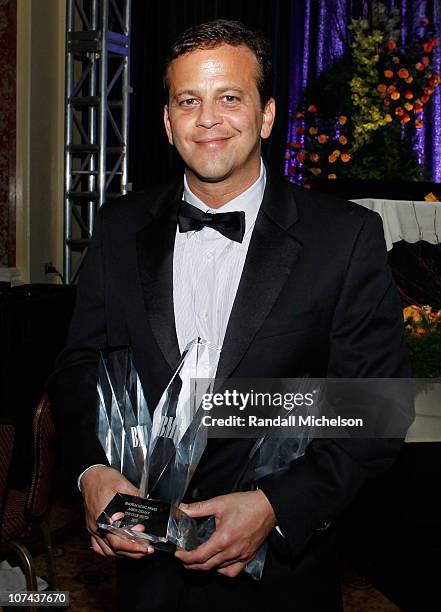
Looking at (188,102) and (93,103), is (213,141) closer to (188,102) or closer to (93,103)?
(188,102)

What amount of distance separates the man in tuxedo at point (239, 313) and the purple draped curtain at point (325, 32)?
7763mm

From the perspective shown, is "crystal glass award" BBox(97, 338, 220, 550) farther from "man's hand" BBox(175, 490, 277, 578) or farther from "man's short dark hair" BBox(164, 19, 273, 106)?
"man's short dark hair" BBox(164, 19, 273, 106)

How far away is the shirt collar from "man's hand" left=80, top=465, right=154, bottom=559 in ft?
1.78

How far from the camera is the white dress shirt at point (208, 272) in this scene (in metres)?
1.50

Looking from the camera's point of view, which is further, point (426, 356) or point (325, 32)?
point (325, 32)

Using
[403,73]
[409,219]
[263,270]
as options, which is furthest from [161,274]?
[403,73]

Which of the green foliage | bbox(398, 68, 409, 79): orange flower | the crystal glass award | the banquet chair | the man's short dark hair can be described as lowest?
the banquet chair

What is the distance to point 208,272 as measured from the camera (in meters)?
1.53

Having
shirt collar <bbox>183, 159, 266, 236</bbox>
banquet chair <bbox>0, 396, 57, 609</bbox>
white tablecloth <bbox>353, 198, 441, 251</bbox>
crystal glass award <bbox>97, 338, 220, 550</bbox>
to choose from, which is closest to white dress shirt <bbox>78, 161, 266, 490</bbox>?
shirt collar <bbox>183, 159, 266, 236</bbox>

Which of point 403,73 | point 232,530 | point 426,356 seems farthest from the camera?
point 403,73

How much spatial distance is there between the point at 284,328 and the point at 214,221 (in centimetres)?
25

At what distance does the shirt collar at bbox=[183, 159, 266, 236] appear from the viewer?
1.56 m

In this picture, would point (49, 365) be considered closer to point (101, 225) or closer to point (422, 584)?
point (422, 584)

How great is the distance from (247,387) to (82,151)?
600 cm
